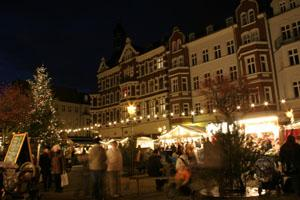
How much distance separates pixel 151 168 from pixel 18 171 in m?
5.50

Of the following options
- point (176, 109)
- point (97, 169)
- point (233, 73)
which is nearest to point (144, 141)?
point (176, 109)

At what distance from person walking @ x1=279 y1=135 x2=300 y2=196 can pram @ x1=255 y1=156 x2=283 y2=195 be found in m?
0.44

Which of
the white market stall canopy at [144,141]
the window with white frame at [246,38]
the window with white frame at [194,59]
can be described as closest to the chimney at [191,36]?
the window with white frame at [194,59]

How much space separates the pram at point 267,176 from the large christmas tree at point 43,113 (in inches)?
983

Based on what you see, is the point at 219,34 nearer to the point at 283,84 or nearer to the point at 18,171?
the point at 283,84

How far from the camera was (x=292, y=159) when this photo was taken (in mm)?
10273

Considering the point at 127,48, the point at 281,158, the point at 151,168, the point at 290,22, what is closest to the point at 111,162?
the point at 151,168

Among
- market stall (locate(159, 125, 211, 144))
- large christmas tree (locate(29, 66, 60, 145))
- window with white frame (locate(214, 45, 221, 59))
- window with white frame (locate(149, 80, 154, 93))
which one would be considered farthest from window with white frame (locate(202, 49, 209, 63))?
large christmas tree (locate(29, 66, 60, 145))

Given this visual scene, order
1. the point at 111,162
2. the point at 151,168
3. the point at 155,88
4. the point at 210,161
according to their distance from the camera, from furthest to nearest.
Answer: the point at 155,88, the point at 151,168, the point at 111,162, the point at 210,161

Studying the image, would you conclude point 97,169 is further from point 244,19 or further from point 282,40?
point 244,19

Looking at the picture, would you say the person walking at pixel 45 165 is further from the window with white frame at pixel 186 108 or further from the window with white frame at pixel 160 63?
the window with white frame at pixel 160 63

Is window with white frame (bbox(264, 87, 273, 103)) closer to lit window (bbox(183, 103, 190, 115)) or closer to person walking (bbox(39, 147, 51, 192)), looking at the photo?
lit window (bbox(183, 103, 190, 115))

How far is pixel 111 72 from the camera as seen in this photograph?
54031 millimetres

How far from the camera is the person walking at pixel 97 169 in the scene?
10.9 m
